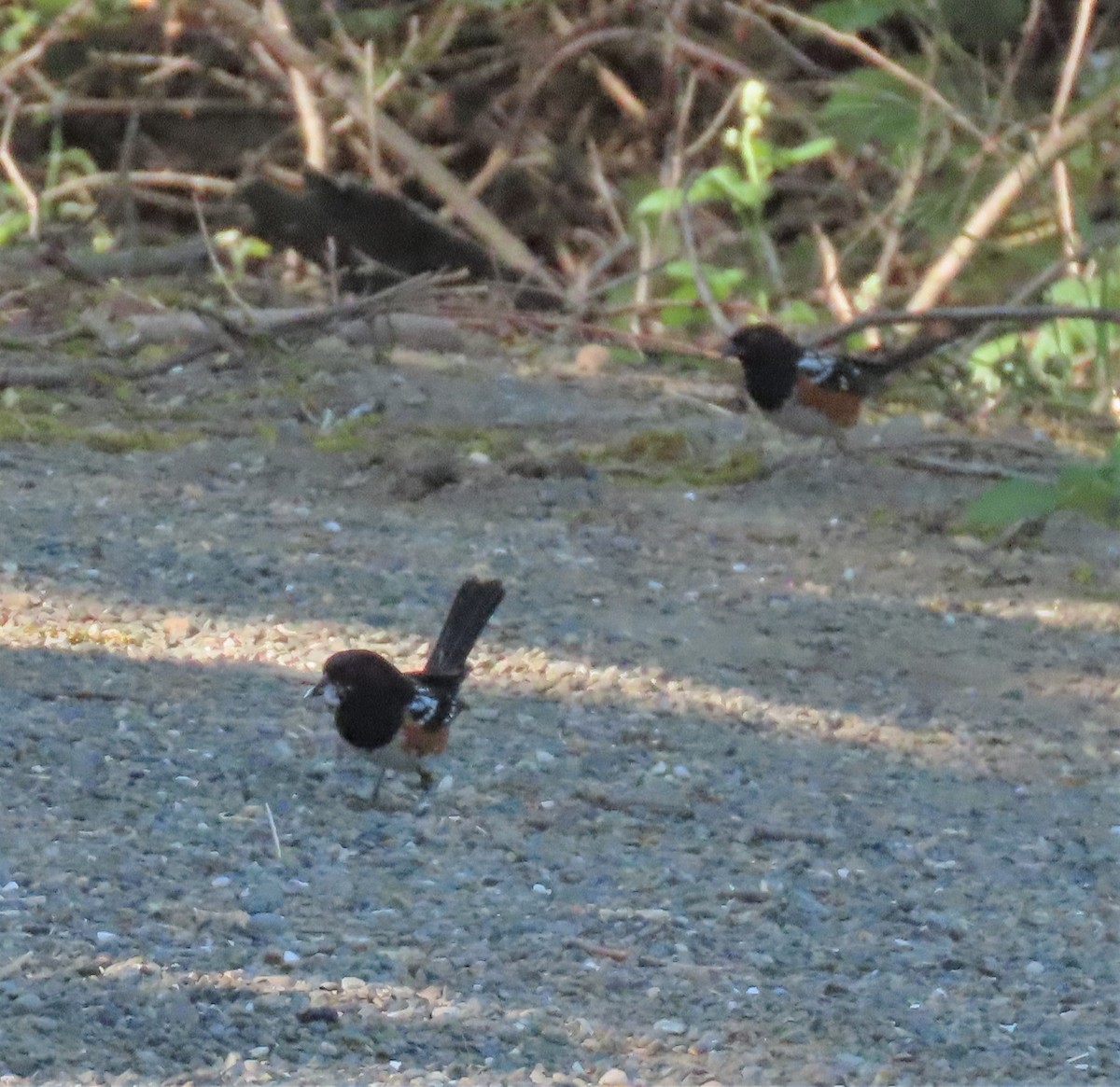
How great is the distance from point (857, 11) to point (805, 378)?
9.49 feet

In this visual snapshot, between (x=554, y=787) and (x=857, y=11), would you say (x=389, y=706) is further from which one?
(x=857, y=11)

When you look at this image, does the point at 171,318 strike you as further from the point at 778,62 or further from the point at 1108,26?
the point at 1108,26

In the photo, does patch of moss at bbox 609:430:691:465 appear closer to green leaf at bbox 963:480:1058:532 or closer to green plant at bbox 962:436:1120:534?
green plant at bbox 962:436:1120:534

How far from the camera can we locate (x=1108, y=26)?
9.95m

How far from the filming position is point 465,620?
4188 millimetres

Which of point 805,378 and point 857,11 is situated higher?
point 857,11

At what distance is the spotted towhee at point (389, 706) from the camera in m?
3.67

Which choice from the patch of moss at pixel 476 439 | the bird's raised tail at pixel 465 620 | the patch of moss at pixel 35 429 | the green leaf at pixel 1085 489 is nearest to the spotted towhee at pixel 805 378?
the patch of moss at pixel 476 439

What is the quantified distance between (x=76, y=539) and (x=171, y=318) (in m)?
2.51

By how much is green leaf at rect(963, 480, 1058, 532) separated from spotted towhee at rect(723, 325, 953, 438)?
115cm

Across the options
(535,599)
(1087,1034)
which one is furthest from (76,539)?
(1087,1034)

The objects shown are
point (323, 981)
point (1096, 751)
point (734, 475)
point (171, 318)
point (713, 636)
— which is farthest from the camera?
point (171, 318)

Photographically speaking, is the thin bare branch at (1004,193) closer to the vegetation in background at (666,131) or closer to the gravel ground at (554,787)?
the vegetation in background at (666,131)

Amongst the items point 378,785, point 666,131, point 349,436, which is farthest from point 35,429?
point 666,131
